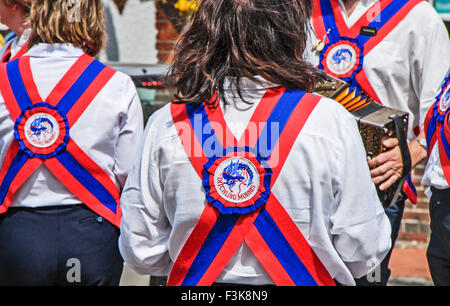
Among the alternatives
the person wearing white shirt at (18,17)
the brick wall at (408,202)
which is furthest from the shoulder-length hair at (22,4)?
the brick wall at (408,202)

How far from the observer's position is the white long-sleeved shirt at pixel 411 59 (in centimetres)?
295

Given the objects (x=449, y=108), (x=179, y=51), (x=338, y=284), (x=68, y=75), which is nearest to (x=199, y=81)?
(x=179, y=51)

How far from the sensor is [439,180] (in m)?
2.71

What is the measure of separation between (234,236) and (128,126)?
1.05 m

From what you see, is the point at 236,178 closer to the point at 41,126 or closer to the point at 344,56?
the point at 41,126

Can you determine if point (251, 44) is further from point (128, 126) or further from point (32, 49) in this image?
point (32, 49)

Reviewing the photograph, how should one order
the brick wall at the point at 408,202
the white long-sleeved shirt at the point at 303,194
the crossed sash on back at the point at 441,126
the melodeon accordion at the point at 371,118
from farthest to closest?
the brick wall at the point at 408,202, the crossed sash on back at the point at 441,126, the melodeon accordion at the point at 371,118, the white long-sleeved shirt at the point at 303,194

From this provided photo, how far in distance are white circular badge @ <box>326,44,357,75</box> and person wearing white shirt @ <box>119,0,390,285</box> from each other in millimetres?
1074

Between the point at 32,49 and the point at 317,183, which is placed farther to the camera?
the point at 32,49

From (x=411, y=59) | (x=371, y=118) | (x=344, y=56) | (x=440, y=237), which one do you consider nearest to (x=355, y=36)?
(x=344, y=56)

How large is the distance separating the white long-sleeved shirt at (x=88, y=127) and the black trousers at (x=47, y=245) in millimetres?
53

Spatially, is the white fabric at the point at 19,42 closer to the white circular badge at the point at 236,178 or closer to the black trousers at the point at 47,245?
the black trousers at the point at 47,245

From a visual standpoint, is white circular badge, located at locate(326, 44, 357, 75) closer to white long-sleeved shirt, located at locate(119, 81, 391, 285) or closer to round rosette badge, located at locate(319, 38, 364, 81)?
round rosette badge, located at locate(319, 38, 364, 81)

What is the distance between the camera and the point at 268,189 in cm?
176
